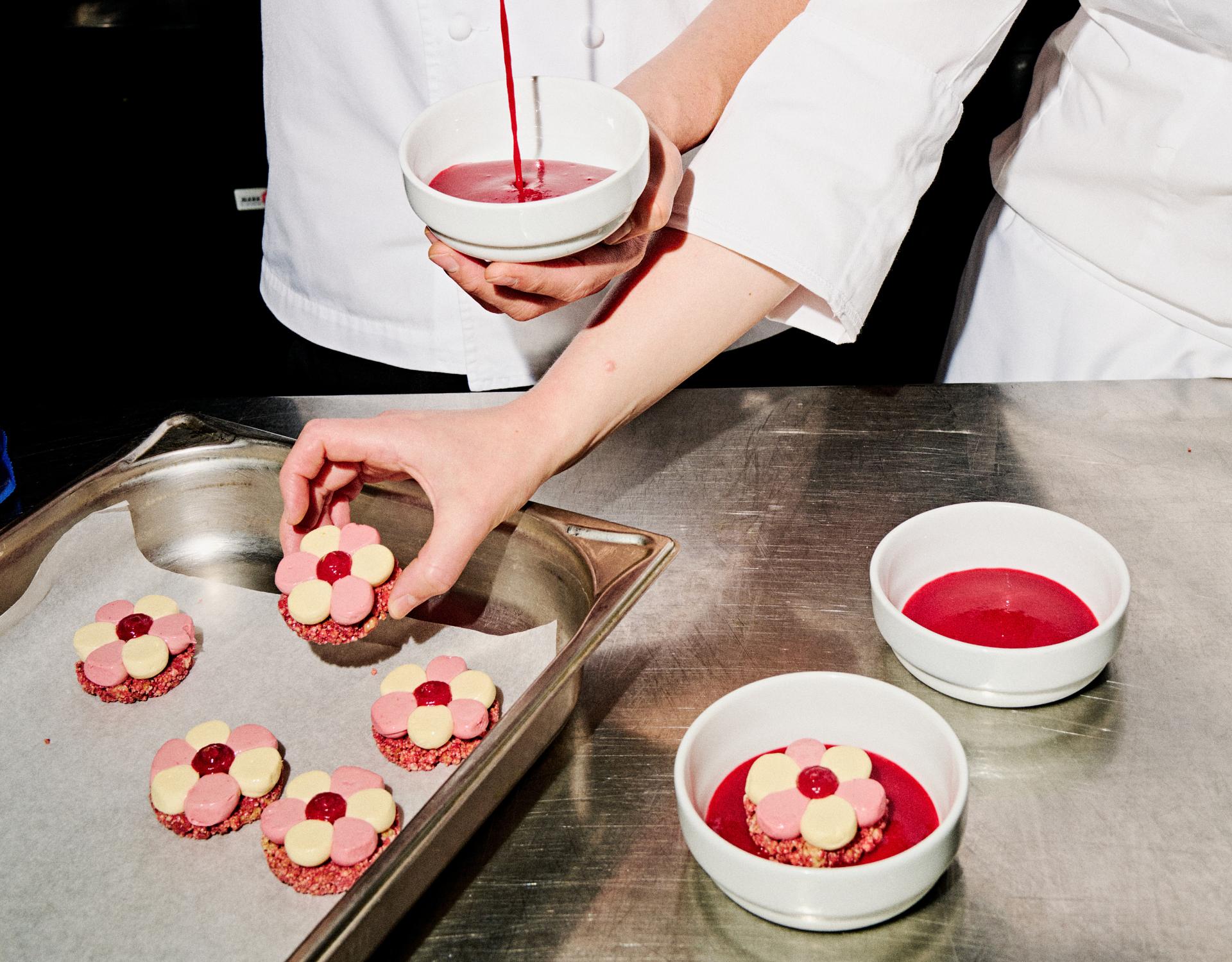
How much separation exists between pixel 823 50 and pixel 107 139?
212 cm

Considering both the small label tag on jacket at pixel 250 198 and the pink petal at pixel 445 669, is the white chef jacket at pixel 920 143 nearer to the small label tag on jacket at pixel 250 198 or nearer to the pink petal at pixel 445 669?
the pink petal at pixel 445 669

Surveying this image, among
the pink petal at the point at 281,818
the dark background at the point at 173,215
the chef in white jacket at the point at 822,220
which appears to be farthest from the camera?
the dark background at the point at 173,215

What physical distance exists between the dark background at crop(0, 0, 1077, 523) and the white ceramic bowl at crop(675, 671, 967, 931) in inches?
55.2

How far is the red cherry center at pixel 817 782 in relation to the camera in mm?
785

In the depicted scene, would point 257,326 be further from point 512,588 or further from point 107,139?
point 512,588

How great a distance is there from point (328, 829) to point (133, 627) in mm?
349

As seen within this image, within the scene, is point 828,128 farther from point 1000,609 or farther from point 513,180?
point 1000,609

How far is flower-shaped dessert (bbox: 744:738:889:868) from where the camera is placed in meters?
0.77

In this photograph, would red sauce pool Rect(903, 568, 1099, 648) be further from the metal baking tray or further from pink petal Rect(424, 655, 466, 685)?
pink petal Rect(424, 655, 466, 685)

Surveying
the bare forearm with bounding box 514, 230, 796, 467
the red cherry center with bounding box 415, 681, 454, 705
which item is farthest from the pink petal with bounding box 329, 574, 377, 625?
the bare forearm with bounding box 514, 230, 796, 467

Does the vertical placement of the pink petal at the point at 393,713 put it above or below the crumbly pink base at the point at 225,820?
above

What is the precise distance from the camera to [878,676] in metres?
1.00

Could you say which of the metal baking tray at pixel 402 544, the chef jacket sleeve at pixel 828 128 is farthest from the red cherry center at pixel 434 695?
the chef jacket sleeve at pixel 828 128

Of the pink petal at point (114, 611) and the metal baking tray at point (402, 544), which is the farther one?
the pink petal at point (114, 611)
